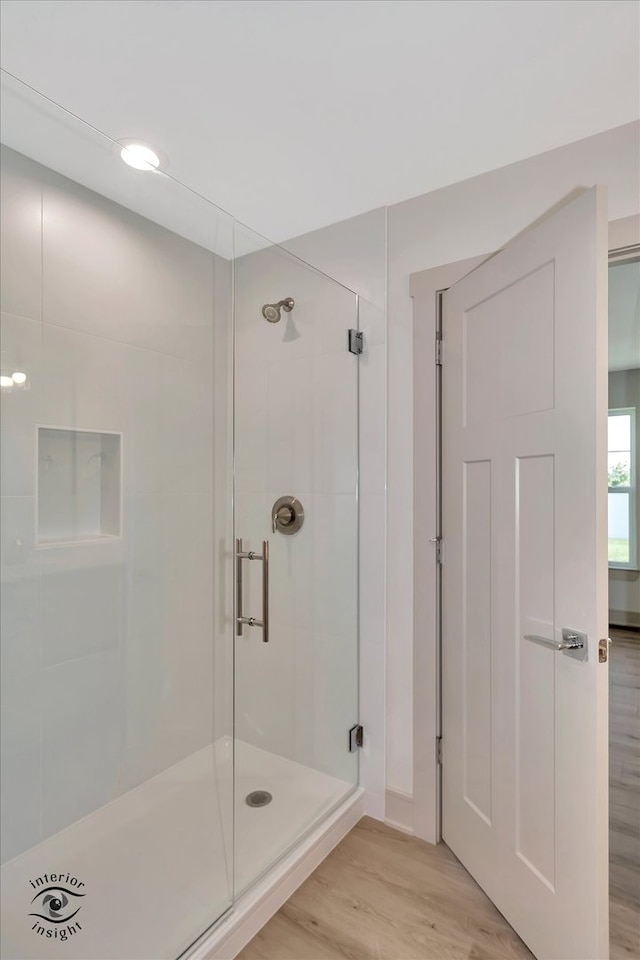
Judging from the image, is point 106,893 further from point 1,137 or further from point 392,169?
point 392,169

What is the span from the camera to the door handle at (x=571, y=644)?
126 centimetres

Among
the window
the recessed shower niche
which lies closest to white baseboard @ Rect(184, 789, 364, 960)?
the recessed shower niche

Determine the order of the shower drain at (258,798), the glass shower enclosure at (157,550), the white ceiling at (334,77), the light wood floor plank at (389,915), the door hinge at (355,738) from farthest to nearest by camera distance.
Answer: the door hinge at (355,738)
the shower drain at (258,798)
the light wood floor plank at (389,915)
the glass shower enclosure at (157,550)
the white ceiling at (334,77)

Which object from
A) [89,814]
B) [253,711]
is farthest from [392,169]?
[89,814]

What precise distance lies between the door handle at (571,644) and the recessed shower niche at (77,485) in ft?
4.31

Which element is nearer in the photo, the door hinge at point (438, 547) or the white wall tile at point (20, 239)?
the white wall tile at point (20, 239)

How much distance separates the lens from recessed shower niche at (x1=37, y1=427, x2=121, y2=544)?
1.35m

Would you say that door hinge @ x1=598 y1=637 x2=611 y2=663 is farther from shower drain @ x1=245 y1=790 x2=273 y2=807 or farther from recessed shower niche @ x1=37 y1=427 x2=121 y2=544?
recessed shower niche @ x1=37 y1=427 x2=121 y2=544

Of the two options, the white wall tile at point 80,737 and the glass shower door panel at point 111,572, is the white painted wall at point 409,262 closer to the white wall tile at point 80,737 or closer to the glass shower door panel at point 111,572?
the glass shower door panel at point 111,572

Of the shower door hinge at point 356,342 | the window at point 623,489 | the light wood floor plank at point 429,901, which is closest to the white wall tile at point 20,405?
the shower door hinge at point 356,342

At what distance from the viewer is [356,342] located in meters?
2.06

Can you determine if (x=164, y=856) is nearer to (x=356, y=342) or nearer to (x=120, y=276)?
(x=120, y=276)

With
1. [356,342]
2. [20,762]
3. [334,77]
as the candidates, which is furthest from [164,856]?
[334,77]

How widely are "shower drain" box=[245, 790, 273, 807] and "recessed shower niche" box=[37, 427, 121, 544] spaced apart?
0.98m
